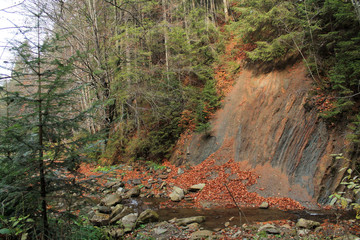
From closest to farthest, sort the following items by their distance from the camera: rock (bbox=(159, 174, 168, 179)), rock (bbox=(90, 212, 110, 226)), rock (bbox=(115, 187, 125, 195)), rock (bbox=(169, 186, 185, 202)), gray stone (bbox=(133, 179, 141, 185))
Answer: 1. rock (bbox=(90, 212, 110, 226))
2. rock (bbox=(169, 186, 185, 202))
3. rock (bbox=(115, 187, 125, 195))
4. gray stone (bbox=(133, 179, 141, 185))
5. rock (bbox=(159, 174, 168, 179))

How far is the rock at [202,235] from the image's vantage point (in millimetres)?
5583

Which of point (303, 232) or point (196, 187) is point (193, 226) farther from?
point (196, 187)

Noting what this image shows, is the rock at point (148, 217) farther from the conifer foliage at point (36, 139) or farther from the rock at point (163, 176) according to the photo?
the rock at point (163, 176)

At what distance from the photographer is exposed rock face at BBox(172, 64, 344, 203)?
26.4ft

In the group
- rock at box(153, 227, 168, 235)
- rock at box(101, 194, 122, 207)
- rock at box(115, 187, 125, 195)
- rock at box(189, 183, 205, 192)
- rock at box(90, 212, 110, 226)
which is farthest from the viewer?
rock at box(115, 187, 125, 195)

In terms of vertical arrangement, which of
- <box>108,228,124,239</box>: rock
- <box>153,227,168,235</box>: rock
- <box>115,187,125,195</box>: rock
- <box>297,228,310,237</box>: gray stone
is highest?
<box>108,228,124,239</box>: rock

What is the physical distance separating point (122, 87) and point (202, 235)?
9.56 metres

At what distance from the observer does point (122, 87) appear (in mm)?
12547

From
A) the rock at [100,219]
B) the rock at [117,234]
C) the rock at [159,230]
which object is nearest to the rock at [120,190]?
the rock at [100,219]

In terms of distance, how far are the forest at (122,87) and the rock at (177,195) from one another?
12.9 ft

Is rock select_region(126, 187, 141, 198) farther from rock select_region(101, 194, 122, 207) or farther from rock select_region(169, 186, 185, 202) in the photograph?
rock select_region(169, 186, 185, 202)

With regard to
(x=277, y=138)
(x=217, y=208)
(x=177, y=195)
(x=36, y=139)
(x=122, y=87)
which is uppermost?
(x=122, y=87)

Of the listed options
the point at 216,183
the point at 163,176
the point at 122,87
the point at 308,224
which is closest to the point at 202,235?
the point at 308,224

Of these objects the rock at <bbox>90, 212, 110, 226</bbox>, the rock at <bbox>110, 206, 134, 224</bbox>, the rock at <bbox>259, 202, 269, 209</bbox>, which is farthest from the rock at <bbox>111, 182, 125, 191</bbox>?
the rock at <bbox>259, 202, 269, 209</bbox>
